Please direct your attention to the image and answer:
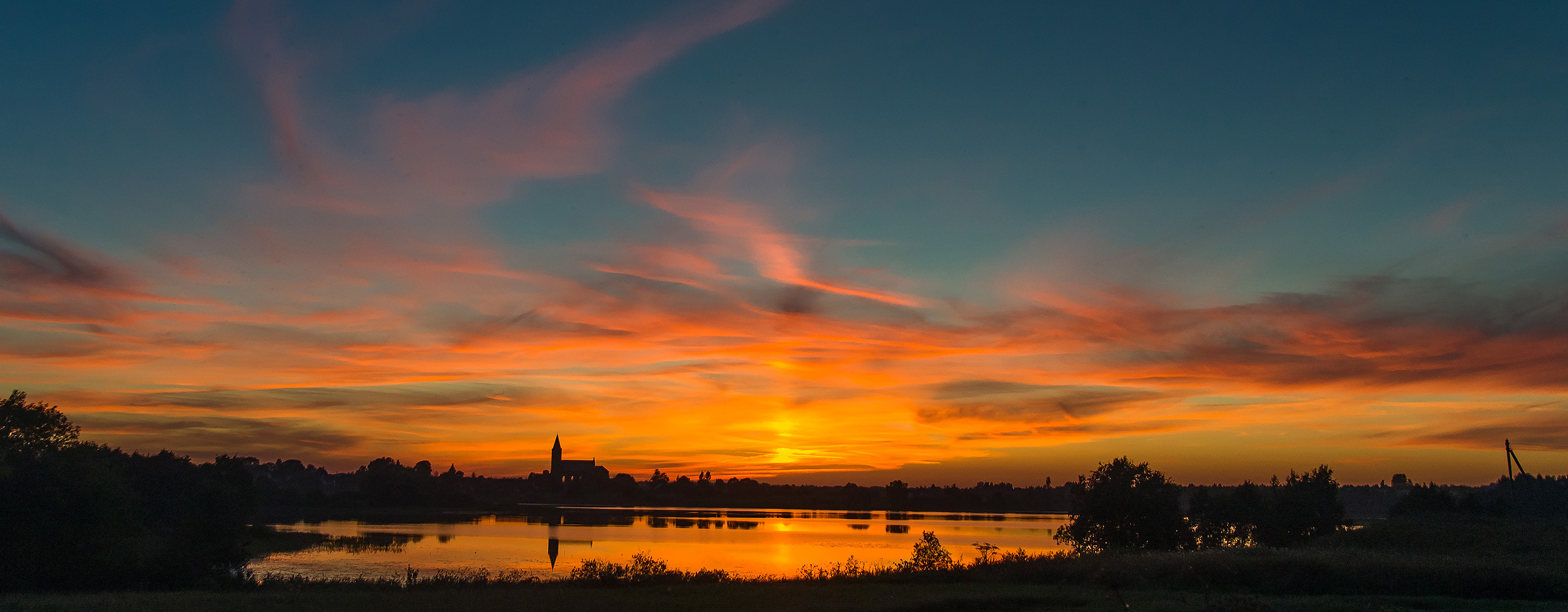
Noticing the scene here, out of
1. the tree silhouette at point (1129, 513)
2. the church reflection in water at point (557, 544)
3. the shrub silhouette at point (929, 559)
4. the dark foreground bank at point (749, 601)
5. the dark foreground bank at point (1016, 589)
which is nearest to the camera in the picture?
the dark foreground bank at point (749, 601)

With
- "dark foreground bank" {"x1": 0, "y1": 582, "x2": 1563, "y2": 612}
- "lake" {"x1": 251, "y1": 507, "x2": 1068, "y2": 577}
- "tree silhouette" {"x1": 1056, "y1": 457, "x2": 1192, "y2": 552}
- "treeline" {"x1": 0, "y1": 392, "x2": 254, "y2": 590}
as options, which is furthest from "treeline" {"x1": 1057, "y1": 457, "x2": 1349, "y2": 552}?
"treeline" {"x1": 0, "y1": 392, "x2": 254, "y2": 590}

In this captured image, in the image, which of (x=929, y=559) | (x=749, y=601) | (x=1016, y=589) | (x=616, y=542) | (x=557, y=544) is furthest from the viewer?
(x=616, y=542)

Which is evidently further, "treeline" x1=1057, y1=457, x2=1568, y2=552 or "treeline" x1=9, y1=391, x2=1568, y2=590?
"treeline" x1=1057, y1=457, x2=1568, y2=552

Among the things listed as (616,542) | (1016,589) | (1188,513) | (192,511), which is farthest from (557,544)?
(1188,513)

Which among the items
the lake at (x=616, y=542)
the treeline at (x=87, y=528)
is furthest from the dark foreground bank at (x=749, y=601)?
the lake at (x=616, y=542)

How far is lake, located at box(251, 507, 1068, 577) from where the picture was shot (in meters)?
56.4

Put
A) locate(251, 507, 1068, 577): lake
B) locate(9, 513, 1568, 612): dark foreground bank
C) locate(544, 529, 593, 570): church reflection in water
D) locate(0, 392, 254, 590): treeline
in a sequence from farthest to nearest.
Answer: locate(544, 529, 593, 570): church reflection in water → locate(251, 507, 1068, 577): lake → locate(0, 392, 254, 590): treeline → locate(9, 513, 1568, 612): dark foreground bank

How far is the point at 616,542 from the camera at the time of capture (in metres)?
83.0

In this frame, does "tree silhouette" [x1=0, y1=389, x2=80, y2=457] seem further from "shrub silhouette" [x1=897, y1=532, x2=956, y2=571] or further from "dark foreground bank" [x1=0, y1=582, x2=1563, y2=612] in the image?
"shrub silhouette" [x1=897, y1=532, x2=956, y2=571]

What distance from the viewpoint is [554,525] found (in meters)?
110

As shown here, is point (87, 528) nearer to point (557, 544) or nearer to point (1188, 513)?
point (557, 544)

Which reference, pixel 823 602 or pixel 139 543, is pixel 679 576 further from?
pixel 139 543

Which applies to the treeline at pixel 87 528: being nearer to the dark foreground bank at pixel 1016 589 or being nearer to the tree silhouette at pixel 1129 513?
the dark foreground bank at pixel 1016 589

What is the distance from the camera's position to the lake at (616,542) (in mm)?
56375
